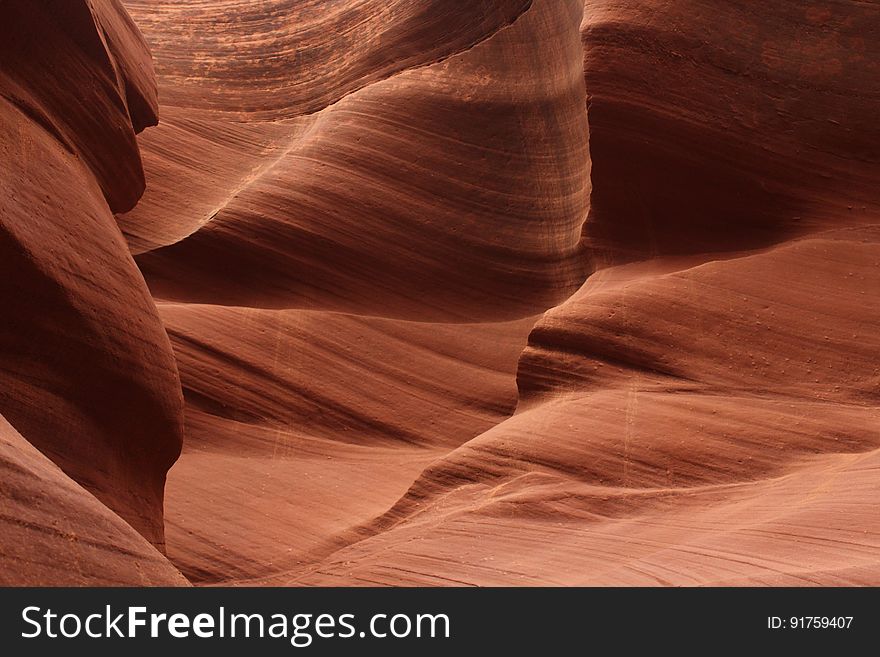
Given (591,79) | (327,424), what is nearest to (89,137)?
(327,424)

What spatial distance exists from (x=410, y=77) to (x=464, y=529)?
6761 millimetres

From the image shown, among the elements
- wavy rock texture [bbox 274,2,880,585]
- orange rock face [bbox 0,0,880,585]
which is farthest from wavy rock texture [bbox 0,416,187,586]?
wavy rock texture [bbox 274,2,880,585]

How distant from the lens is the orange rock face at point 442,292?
5527mm

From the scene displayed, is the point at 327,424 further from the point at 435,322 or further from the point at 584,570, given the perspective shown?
the point at 584,570

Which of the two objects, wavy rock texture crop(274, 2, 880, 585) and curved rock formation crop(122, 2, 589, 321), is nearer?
wavy rock texture crop(274, 2, 880, 585)


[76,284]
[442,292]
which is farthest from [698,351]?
[76,284]

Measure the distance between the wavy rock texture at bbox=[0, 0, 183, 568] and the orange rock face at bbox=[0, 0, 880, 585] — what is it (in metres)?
0.02

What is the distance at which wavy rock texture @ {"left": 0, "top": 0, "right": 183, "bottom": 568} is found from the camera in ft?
16.8

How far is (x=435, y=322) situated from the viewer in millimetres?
10883

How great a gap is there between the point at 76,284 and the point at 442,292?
6056mm

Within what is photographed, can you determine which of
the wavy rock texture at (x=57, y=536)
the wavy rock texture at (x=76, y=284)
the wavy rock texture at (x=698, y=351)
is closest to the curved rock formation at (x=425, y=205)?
the wavy rock texture at (x=698, y=351)

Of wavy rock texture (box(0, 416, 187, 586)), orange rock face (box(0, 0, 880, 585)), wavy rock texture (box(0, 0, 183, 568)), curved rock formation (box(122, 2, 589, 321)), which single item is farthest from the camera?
curved rock formation (box(122, 2, 589, 321))

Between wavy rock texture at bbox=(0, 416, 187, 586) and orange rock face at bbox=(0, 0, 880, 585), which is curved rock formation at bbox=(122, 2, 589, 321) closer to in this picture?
orange rock face at bbox=(0, 0, 880, 585)

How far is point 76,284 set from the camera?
5.32 m
